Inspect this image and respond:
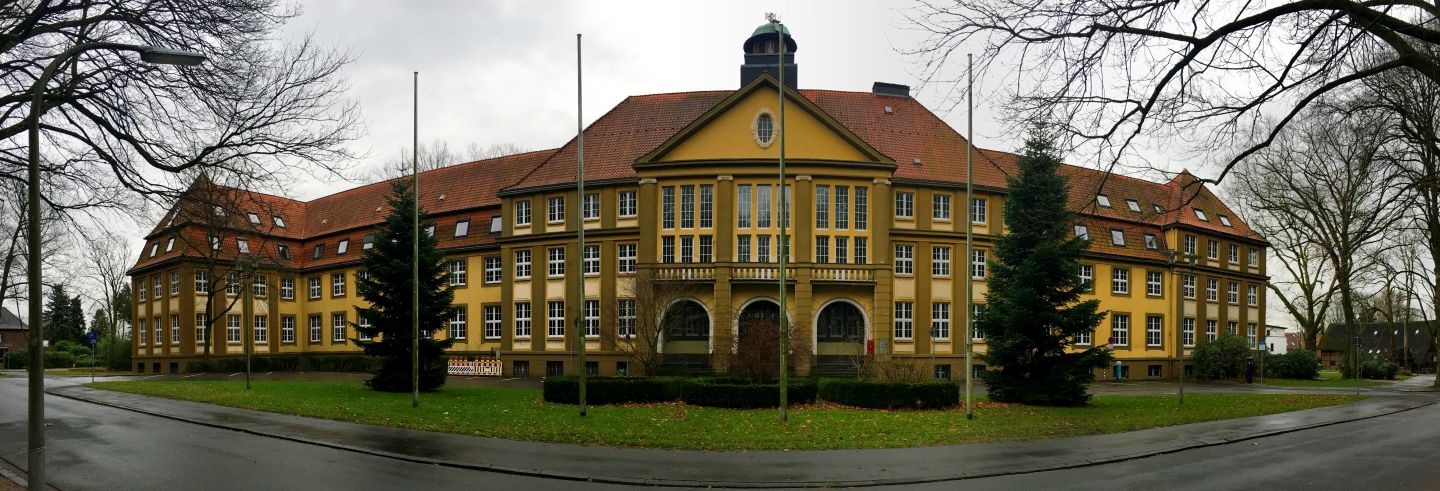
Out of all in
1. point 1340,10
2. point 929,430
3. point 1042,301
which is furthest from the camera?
point 1042,301

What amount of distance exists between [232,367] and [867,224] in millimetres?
36817

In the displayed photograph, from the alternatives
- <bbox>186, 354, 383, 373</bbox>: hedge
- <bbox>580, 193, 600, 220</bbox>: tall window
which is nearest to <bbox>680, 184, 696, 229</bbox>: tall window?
<bbox>580, 193, 600, 220</bbox>: tall window

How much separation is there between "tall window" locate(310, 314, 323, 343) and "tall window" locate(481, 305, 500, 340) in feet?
53.0

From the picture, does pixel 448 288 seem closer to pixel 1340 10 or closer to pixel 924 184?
pixel 924 184

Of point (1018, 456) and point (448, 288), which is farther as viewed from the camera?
point (448, 288)

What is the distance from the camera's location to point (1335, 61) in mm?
10711

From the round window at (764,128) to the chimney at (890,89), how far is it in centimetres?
1260

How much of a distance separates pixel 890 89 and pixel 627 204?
59.1 feet

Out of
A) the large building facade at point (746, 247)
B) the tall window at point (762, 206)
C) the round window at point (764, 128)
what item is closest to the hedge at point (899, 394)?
the large building facade at point (746, 247)

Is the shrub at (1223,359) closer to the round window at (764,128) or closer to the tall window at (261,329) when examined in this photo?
the round window at (764,128)

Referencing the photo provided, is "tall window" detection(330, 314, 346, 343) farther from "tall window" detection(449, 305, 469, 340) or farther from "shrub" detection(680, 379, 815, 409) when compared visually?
"shrub" detection(680, 379, 815, 409)

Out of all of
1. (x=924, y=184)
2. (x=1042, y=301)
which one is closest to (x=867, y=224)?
(x=924, y=184)

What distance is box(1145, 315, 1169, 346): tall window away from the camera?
2098 inches

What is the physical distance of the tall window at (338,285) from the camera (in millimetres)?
58156
